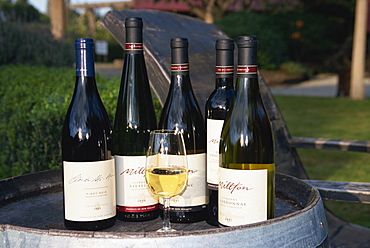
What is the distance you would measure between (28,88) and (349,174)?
4.08 meters

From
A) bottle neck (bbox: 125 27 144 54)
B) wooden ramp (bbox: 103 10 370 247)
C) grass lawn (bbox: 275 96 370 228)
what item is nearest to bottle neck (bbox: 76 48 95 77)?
bottle neck (bbox: 125 27 144 54)

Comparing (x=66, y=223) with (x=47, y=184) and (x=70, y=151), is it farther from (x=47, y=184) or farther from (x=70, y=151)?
(x=47, y=184)

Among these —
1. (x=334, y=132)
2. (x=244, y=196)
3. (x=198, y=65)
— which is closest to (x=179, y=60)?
(x=244, y=196)

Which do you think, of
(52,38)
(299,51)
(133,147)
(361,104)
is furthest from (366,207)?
(299,51)

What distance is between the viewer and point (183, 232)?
45.1 inches

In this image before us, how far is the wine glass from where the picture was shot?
1.40 metres

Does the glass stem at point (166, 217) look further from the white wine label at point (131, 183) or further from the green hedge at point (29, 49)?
the green hedge at point (29, 49)

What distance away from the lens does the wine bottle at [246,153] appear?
1383mm

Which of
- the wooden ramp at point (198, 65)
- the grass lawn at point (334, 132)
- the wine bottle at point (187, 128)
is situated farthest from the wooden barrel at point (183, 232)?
the grass lawn at point (334, 132)

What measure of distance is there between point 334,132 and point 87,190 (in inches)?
313

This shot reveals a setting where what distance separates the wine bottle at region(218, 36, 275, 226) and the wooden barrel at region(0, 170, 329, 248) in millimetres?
115

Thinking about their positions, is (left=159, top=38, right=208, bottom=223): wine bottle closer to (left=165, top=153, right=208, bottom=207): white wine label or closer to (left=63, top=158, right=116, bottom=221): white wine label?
(left=165, top=153, right=208, bottom=207): white wine label

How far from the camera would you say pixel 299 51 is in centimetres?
2045

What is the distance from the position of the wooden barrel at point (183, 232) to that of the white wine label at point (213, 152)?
0.15m
